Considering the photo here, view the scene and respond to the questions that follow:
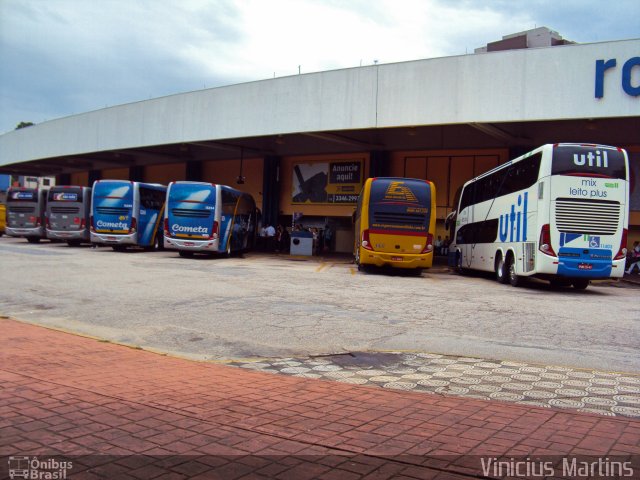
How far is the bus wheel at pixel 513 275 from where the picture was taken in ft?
55.4

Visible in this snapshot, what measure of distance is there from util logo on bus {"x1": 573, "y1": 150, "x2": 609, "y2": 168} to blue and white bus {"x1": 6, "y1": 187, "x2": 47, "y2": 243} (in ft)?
99.3

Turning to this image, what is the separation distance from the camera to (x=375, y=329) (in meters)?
8.51

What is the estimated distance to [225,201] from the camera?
2544cm

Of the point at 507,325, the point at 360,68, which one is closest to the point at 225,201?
the point at 360,68

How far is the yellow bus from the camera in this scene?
19.0 metres

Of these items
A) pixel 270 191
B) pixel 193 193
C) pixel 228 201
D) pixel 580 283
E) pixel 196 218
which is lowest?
pixel 580 283

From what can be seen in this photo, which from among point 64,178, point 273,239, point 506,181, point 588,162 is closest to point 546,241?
point 588,162

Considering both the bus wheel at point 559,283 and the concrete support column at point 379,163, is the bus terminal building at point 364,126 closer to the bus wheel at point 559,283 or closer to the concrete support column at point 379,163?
the concrete support column at point 379,163

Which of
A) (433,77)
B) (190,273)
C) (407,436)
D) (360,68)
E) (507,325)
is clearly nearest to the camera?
(407,436)

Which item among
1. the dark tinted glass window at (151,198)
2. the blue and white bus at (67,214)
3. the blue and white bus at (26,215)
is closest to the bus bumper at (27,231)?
the blue and white bus at (26,215)

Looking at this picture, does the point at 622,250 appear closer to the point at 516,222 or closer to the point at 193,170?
the point at 516,222

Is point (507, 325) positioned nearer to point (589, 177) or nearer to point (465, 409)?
point (465, 409)

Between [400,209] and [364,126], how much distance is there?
27.5 feet

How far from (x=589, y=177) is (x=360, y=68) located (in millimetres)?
14273
